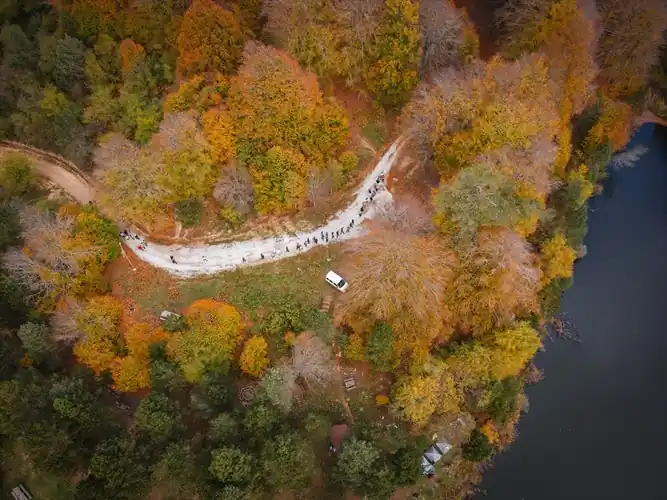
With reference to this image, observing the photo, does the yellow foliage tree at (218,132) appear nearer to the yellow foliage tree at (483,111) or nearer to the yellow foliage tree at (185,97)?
the yellow foliage tree at (185,97)

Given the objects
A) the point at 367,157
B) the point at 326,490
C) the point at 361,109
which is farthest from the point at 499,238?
the point at 326,490

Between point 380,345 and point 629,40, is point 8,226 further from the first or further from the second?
point 629,40

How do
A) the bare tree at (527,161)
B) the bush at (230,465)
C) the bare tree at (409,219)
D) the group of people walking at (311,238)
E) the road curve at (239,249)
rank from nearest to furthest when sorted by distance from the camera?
the bush at (230,465) → the bare tree at (527,161) → the bare tree at (409,219) → the road curve at (239,249) → the group of people walking at (311,238)

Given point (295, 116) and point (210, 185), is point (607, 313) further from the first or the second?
point (210, 185)

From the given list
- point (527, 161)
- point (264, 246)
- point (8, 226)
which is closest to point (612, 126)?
point (527, 161)

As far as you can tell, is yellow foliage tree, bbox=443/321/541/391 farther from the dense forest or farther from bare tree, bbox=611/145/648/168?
bare tree, bbox=611/145/648/168

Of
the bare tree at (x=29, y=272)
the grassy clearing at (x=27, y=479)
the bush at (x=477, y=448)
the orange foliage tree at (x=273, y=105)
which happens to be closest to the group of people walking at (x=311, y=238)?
the orange foliage tree at (x=273, y=105)

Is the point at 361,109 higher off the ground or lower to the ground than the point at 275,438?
higher
